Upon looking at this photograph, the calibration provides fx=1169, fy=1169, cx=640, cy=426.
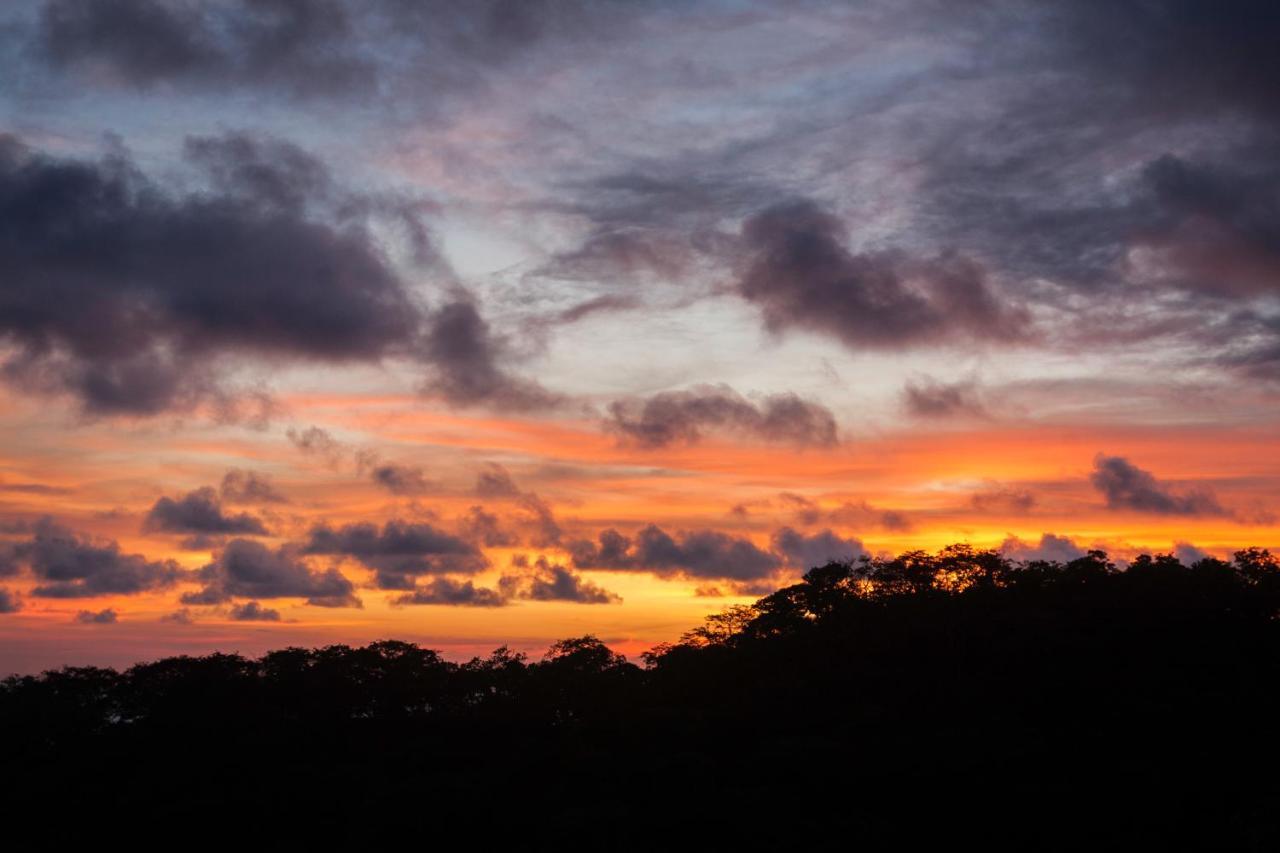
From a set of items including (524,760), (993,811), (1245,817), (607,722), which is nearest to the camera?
(1245,817)

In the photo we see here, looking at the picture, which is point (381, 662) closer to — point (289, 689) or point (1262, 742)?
point (289, 689)

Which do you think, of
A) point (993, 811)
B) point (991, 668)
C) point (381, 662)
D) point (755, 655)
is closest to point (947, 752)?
point (993, 811)

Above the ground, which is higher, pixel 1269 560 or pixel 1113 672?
pixel 1269 560

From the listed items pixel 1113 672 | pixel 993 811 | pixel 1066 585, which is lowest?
pixel 993 811

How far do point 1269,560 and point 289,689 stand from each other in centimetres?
6326

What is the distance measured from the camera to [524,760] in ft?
217

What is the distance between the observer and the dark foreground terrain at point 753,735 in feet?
189

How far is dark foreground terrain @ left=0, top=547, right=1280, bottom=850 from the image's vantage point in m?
57.5

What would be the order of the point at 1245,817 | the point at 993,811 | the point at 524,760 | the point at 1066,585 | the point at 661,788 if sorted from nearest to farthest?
the point at 1245,817, the point at 993,811, the point at 661,788, the point at 524,760, the point at 1066,585

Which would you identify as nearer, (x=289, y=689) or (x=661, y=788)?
(x=661, y=788)

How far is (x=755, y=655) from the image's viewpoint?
77.8 m

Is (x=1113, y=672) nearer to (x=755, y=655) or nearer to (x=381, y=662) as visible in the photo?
(x=755, y=655)

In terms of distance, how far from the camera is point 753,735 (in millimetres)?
68625

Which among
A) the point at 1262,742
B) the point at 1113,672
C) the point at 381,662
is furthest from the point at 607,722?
the point at 1262,742
